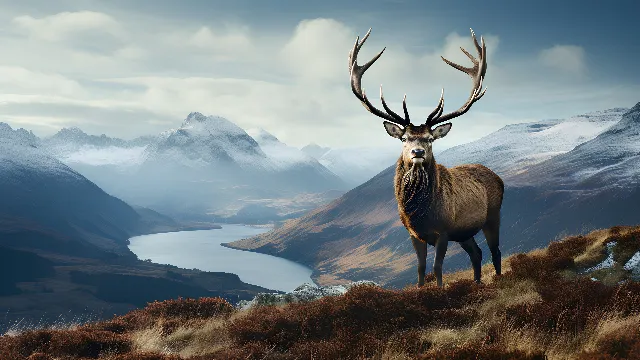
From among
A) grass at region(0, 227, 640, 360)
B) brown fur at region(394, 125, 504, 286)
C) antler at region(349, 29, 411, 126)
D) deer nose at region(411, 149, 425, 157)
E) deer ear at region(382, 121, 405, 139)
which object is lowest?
grass at region(0, 227, 640, 360)

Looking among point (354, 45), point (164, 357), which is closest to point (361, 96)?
point (354, 45)

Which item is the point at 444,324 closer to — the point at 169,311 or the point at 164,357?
the point at 164,357

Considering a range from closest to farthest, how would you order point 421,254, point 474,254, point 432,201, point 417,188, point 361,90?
point 417,188 < point 432,201 < point 421,254 < point 361,90 < point 474,254

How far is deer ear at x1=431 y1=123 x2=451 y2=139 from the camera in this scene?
11.5m

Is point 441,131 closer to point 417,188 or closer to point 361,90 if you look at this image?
point 417,188

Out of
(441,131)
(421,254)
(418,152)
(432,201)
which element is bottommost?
(421,254)

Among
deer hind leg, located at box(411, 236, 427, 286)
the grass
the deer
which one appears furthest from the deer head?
the grass

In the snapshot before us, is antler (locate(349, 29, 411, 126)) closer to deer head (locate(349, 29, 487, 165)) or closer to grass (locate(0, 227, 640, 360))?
deer head (locate(349, 29, 487, 165))

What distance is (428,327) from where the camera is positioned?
9617 mm

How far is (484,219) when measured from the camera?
13953 mm

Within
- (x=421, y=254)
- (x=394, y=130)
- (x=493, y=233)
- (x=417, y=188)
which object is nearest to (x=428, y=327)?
(x=421, y=254)

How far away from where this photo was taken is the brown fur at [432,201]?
1151cm

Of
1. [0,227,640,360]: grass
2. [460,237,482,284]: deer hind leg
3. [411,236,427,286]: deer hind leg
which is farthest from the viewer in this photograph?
[460,237,482,284]: deer hind leg

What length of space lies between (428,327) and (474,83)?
7.10 meters
